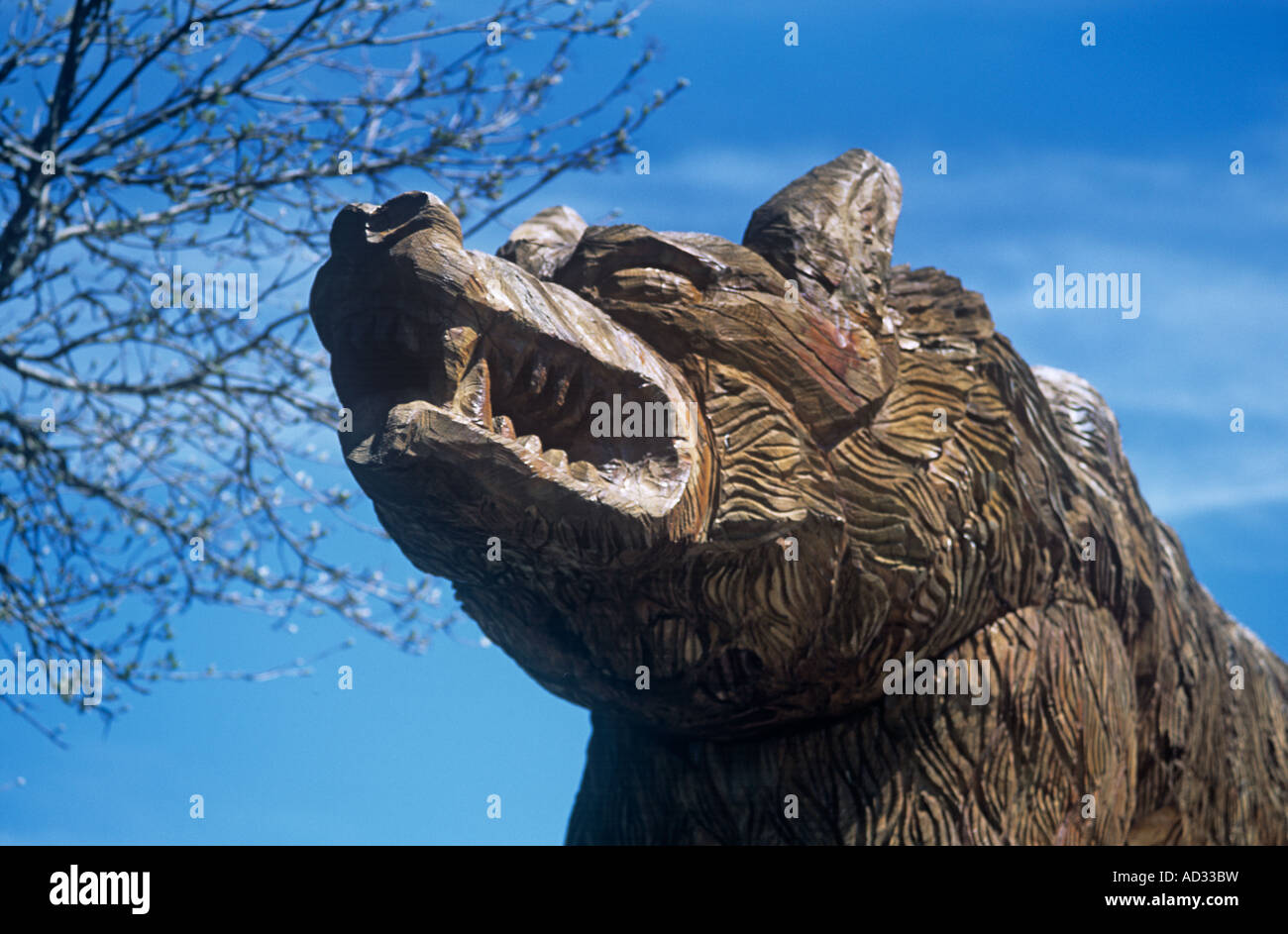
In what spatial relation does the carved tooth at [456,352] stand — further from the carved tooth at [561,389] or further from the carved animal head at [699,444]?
the carved tooth at [561,389]

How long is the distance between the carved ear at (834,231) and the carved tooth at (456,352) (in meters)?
0.73

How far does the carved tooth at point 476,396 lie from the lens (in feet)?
6.16

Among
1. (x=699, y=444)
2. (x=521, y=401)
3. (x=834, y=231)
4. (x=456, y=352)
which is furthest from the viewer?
(x=834, y=231)

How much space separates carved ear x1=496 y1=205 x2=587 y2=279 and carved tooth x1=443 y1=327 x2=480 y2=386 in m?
0.54

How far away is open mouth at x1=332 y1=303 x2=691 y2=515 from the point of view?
1.88 meters

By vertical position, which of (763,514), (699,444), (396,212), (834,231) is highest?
(834,231)

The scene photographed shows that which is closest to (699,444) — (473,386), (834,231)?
(473,386)

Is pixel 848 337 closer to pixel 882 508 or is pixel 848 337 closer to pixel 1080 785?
pixel 882 508

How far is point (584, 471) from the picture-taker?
1.99 m

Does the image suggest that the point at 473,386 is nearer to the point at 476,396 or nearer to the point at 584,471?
the point at 476,396

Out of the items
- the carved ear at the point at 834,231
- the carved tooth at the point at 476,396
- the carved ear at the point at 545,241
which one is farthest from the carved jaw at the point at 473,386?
the carved ear at the point at 834,231

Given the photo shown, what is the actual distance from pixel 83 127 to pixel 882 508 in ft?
9.23

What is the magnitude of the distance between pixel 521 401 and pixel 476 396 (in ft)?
0.47

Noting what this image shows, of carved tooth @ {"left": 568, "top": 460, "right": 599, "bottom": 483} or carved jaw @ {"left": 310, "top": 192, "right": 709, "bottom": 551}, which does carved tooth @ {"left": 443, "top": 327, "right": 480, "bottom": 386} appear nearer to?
carved jaw @ {"left": 310, "top": 192, "right": 709, "bottom": 551}
